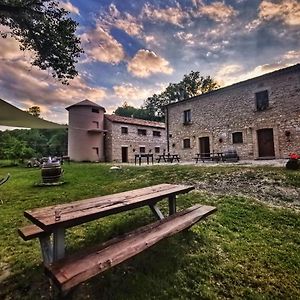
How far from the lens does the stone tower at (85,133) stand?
72.0 ft

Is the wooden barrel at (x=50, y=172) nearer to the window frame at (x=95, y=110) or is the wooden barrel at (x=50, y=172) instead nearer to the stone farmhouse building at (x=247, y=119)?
the stone farmhouse building at (x=247, y=119)

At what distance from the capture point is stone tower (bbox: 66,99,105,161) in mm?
21953

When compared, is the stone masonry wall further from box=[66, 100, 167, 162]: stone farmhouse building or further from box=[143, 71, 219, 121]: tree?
box=[143, 71, 219, 121]: tree

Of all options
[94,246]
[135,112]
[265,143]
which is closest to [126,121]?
[265,143]

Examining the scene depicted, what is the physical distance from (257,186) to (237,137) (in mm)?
9371

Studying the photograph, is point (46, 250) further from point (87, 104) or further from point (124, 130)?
point (87, 104)

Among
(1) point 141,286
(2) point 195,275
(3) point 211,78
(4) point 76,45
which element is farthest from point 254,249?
(3) point 211,78

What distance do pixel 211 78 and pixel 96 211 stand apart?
3447 centimetres

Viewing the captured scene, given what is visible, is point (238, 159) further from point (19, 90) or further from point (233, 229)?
point (19, 90)

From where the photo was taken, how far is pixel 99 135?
22859 millimetres

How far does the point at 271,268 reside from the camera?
2.28m

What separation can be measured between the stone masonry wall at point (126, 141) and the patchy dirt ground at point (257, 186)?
16.7 meters

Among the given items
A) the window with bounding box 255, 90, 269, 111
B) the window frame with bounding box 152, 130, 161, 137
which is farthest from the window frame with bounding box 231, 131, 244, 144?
the window frame with bounding box 152, 130, 161, 137

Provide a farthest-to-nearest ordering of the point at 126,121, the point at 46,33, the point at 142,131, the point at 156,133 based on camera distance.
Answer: the point at 156,133 → the point at 142,131 → the point at 126,121 → the point at 46,33
